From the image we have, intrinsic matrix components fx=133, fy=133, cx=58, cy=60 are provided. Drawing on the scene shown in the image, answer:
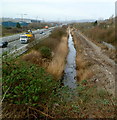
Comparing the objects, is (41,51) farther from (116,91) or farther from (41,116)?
(41,116)

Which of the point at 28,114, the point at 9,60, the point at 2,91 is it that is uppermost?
the point at 9,60

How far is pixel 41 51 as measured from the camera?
1303 centimetres

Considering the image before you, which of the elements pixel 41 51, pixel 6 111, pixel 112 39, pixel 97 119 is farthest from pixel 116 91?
pixel 112 39

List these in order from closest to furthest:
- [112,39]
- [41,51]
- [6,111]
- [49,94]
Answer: [6,111] < [49,94] < [41,51] < [112,39]

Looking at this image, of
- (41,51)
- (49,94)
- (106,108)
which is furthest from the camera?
(41,51)

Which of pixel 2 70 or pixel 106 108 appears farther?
pixel 106 108

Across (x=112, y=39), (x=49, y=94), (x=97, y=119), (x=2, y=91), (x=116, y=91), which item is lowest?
(x=116, y=91)

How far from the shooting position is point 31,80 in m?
3.59

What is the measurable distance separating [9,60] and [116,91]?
6.62 metres

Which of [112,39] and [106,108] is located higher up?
[112,39]

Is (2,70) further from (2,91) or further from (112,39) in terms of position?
(112,39)

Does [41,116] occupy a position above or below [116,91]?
above

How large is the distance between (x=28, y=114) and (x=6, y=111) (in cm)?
51

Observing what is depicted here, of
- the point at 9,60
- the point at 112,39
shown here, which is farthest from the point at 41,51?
the point at 112,39
